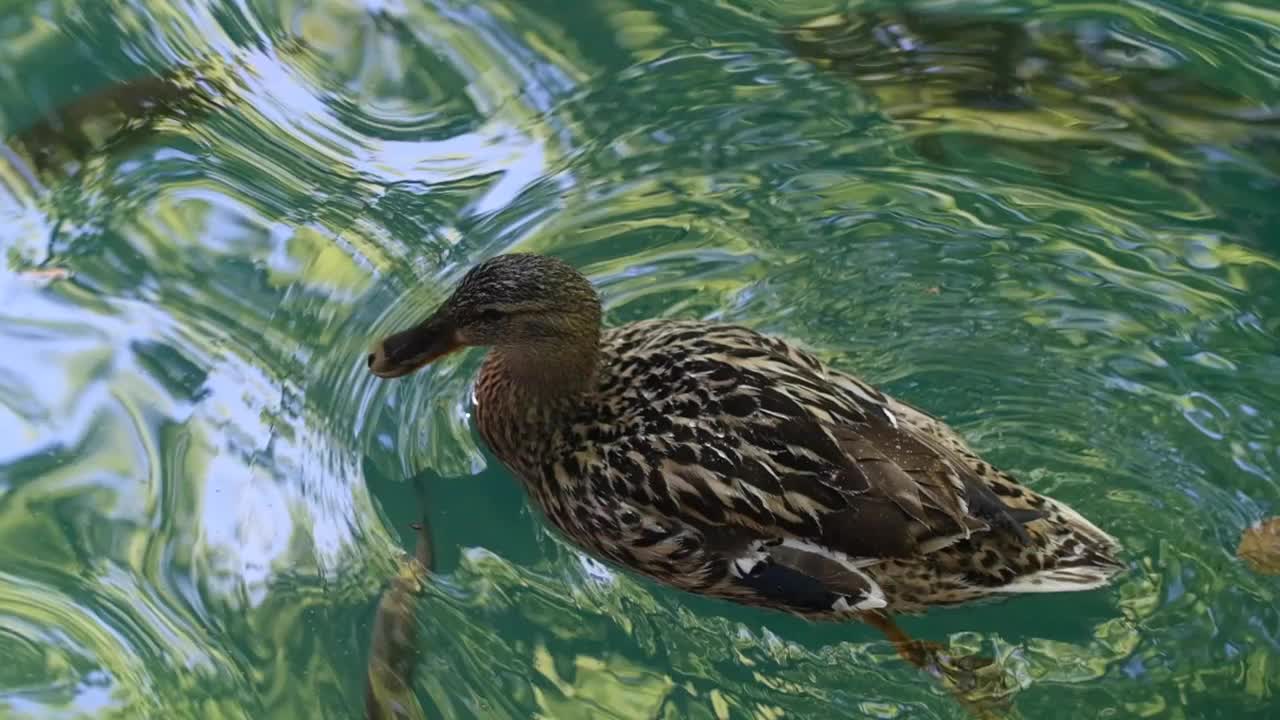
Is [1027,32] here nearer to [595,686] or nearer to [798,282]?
[798,282]

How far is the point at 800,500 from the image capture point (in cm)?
304

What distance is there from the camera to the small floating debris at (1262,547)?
343 cm

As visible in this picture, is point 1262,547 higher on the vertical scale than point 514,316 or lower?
lower

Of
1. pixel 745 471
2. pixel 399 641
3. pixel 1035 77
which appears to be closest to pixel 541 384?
pixel 745 471

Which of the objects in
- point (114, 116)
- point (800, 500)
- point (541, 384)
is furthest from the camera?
point (114, 116)

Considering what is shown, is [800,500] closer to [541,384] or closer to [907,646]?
[907,646]

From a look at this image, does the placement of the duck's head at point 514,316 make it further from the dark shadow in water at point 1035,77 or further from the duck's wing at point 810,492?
the dark shadow in water at point 1035,77

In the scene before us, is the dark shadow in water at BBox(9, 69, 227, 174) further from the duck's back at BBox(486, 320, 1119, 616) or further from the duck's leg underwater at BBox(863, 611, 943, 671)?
the duck's leg underwater at BBox(863, 611, 943, 671)

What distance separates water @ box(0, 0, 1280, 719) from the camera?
3418mm

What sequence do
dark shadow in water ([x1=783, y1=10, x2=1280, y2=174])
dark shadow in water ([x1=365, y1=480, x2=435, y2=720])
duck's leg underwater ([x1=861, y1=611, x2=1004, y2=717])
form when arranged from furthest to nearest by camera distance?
dark shadow in water ([x1=783, y1=10, x2=1280, y2=174]) < dark shadow in water ([x1=365, y1=480, x2=435, y2=720]) < duck's leg underwater ([x1=861, y1=611, x2=1004, y2=717])

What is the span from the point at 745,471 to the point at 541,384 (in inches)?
25.5

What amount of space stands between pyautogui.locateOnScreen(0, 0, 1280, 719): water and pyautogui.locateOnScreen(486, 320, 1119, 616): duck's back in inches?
10.4

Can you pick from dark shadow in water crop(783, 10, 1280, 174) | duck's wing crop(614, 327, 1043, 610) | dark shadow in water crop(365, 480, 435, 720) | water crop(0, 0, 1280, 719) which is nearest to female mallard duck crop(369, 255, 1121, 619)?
duck's wing crop(614, 327, 1043, 610)

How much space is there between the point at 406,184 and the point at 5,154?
4.76 ft
